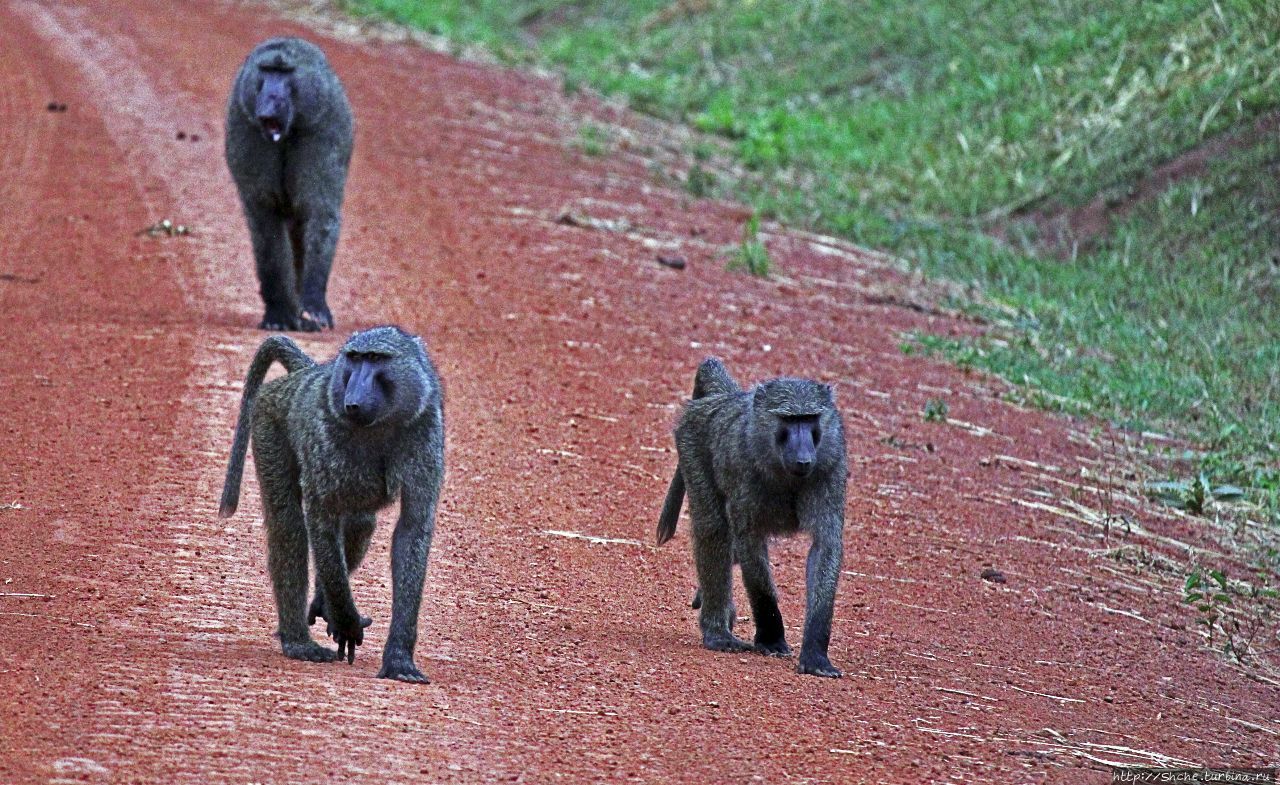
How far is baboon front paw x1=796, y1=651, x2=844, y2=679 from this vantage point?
20.0 feet

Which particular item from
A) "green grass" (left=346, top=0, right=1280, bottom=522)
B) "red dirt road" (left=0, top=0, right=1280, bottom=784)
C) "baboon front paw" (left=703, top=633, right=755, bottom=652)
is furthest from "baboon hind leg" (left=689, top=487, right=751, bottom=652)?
"green grass" (left=346, top=0, right=1280, bottom=522)

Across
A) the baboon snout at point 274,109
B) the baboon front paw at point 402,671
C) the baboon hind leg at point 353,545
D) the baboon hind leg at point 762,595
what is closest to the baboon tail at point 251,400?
the baboon hind leg at point 353,545

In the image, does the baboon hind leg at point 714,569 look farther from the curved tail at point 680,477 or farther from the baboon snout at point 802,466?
the baboon snout at point 802,466

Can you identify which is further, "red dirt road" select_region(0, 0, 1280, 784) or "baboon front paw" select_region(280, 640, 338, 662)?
"baboon front paw" select_region(280, 640, 338, 662)

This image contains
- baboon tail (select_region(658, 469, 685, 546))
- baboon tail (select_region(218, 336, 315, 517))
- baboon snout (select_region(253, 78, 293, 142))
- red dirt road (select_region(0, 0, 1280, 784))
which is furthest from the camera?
baboon snout (select_region(253, 78, 293, 142))

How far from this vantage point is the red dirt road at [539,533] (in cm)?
507

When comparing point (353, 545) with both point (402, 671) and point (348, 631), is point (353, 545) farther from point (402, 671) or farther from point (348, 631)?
point (402, 671)

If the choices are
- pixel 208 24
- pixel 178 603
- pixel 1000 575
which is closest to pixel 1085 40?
pixel 208 24

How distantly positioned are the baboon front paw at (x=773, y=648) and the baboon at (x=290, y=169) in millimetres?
4209

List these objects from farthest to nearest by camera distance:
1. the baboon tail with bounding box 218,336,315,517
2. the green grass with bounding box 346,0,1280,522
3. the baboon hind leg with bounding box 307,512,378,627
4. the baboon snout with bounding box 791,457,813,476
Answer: the green grass with bounding box 346,0,1280,522, the baboon tail with bounding box 218,336,315,517, the baboon snout with bounding box 791,457,813,476, the baboon hind leg with bounding box 307,512,378,627

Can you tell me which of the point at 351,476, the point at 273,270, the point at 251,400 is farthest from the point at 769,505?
the point at 273,270

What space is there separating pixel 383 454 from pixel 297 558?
0.45 meters

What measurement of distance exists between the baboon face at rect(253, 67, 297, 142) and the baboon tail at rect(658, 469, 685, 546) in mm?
3696

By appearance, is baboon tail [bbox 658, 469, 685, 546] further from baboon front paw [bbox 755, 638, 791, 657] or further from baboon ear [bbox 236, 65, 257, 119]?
baboon ear [bbox 236, 65, 257, 119]
